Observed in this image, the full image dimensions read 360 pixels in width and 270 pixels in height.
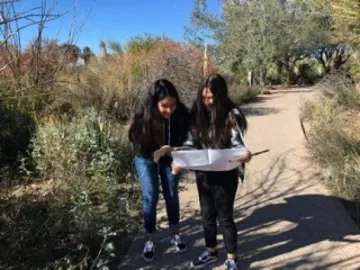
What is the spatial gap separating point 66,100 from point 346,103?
20.7 feet

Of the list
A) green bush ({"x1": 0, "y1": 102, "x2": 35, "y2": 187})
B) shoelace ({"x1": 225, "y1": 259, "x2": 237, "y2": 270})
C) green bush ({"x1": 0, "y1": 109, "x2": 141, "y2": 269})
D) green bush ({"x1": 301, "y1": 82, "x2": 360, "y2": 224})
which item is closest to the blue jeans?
green bush ({"x1": 0, "y1": 109, "x2": 141, "y2": 269})

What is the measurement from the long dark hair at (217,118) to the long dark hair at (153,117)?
0.92 ft

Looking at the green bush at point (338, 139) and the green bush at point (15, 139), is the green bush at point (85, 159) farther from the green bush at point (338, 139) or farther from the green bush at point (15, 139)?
the green bush at point (338, 139)

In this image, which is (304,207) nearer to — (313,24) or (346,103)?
(346,103)

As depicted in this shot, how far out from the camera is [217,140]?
3.18 m

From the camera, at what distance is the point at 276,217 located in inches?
181

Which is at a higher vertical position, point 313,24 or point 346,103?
point 313,24

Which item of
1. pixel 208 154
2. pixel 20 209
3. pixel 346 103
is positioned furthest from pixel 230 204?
pixel 346 103

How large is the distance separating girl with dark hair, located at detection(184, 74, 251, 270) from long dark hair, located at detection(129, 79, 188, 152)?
226 mm

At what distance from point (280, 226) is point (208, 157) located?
1.77 metres

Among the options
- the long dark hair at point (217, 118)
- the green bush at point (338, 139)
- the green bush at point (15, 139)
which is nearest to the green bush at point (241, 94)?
the green bush at point (338, 139)

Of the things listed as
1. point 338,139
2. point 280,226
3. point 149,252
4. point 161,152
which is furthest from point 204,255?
point 338,139

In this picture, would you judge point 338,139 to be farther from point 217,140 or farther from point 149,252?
point 149,252

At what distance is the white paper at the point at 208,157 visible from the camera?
9.89ft
